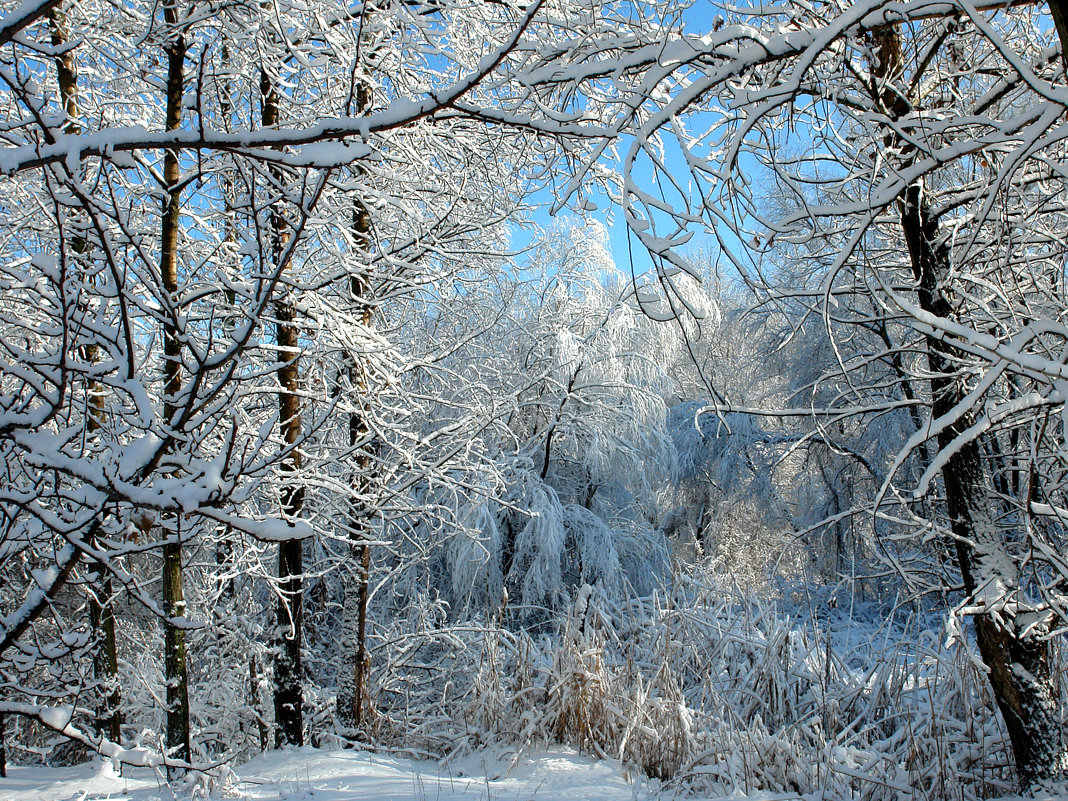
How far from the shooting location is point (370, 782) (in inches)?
123

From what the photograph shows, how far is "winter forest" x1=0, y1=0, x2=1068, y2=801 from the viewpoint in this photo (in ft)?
5.55

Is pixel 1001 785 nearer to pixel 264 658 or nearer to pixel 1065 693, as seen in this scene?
pixel 1065 693

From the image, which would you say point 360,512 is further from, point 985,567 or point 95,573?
point 985,567

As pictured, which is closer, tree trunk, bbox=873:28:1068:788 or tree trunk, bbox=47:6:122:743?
tree trunk, bbox=873:28:1068:788

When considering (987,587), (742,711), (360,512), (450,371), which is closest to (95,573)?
(360,512)

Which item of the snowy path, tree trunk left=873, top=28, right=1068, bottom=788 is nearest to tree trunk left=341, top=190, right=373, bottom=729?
the snowy path

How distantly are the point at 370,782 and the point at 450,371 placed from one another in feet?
8.96

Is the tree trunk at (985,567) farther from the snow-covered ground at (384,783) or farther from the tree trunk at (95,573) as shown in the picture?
the tree trunk at (95,573)

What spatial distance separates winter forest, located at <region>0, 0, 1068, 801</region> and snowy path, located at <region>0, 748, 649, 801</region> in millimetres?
38

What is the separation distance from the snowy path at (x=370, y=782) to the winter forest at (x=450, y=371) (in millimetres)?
38

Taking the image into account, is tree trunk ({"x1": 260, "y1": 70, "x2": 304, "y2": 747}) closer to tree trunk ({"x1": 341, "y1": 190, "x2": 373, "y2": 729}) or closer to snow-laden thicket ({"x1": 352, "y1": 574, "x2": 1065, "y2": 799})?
tree trunk ({"x1": 341, "y1": 190, "x2": 373, "y2": 729})

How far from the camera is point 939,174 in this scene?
11.9ft

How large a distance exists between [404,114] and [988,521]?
2985 mm

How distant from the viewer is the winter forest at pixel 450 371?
1691 mm
